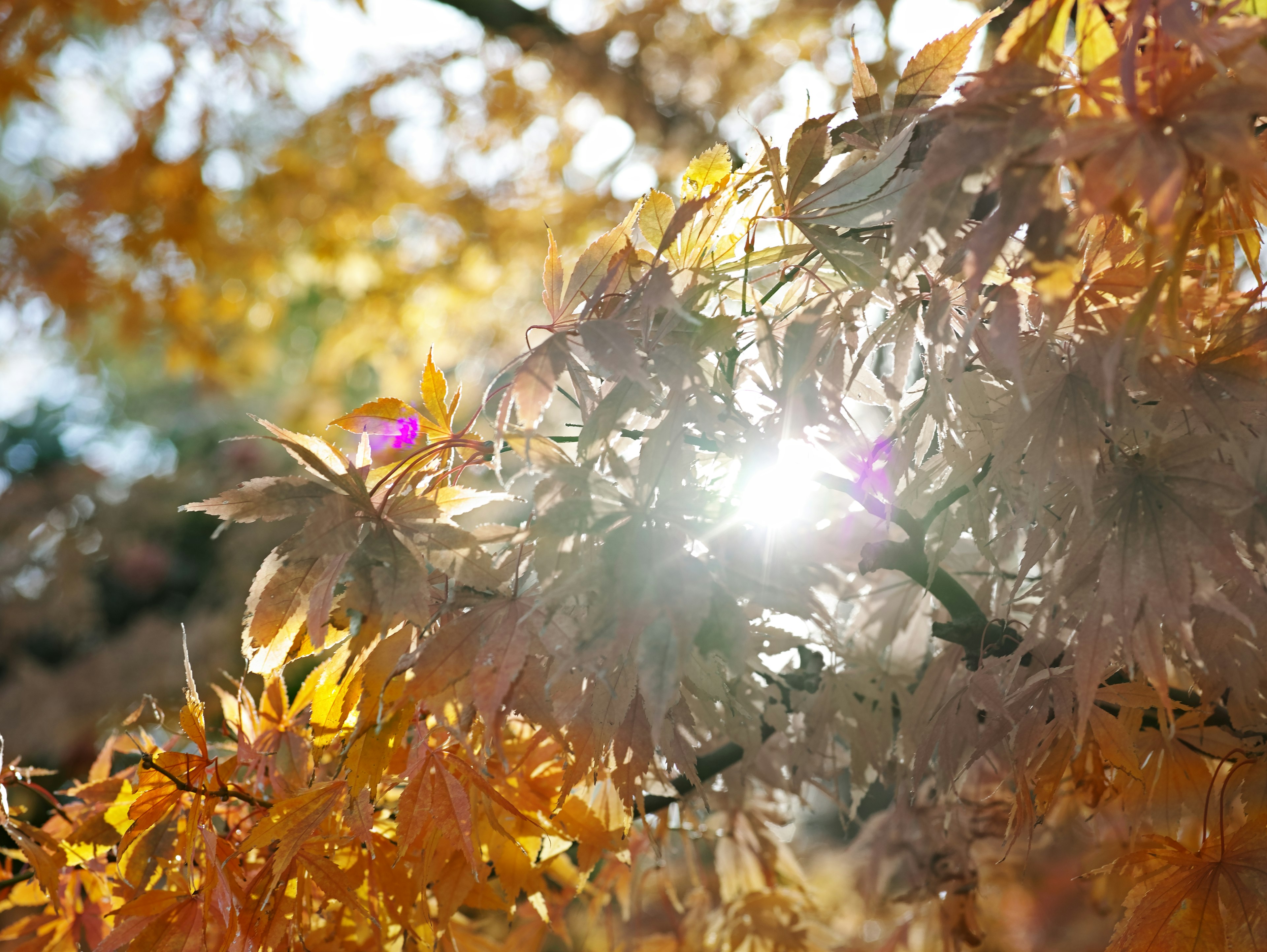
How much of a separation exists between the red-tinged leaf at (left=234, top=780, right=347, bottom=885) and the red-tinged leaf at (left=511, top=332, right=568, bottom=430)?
0.28 meters

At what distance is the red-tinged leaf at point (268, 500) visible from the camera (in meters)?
0.45

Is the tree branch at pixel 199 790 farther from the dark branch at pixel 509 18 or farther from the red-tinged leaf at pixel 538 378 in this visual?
the dark branch at pixel 509 18


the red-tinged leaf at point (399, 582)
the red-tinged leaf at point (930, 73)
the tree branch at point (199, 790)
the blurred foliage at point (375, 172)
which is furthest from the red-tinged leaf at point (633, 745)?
the blurred foliage at point (375, 172)

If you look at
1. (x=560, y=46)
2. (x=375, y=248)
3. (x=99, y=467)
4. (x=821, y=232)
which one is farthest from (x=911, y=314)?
(x=99, y=467)

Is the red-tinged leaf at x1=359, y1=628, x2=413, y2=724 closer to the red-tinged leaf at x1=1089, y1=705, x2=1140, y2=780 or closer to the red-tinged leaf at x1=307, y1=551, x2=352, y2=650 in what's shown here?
the red-tinged leaf at x1=307, y1=551, x2=352, y2=650

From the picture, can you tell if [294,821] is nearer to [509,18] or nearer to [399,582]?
[399,582]

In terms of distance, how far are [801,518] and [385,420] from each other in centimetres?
34

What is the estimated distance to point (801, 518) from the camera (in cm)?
65

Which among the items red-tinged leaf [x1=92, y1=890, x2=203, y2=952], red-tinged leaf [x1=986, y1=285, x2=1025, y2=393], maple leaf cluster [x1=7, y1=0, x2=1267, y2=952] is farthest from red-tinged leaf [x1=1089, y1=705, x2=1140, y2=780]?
red-tinged leaf [x1=92, y1=890, x2=203, y2=952]

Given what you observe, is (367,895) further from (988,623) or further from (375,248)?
(375,248)

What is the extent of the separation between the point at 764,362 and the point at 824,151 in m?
0.13

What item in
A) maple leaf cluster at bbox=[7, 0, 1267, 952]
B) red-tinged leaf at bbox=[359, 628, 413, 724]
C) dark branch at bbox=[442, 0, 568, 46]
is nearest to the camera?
maple leaf cluster at bbox=[7, 0, 1267, 952]

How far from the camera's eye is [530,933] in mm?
878

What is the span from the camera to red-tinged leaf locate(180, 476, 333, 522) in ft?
1.46
